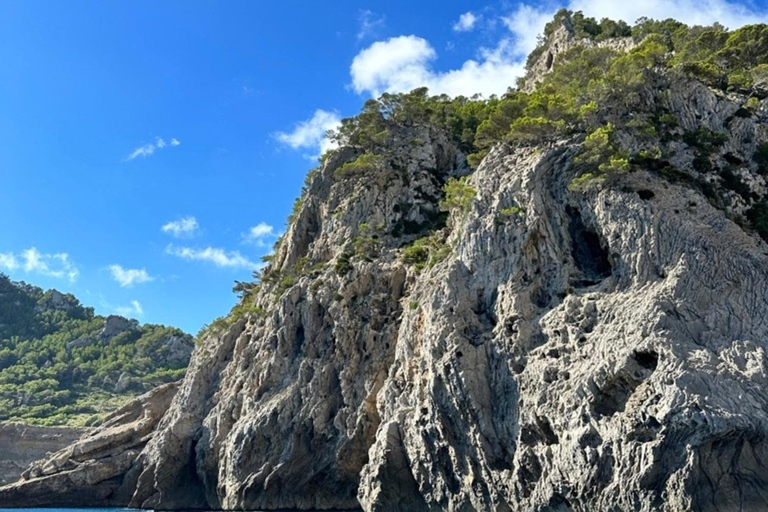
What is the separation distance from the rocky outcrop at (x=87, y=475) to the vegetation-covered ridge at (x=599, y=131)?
13179 millimetres

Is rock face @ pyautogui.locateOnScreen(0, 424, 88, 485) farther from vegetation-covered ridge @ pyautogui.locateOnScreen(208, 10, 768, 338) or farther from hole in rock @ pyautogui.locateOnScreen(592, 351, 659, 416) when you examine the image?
hole in rock @ pyautogui.locateOnScreen(592, 351, 659, 416)

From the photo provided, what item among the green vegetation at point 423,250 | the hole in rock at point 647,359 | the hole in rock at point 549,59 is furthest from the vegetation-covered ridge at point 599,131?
the hole in rock at point 549,59

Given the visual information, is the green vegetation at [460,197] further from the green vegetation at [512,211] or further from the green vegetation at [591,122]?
the green vegetation at [512,211]

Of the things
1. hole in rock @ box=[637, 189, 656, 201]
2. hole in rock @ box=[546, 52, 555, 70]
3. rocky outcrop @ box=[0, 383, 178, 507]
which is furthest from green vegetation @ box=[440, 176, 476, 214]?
hole in rock @ box=[546, 52, 555, 70]

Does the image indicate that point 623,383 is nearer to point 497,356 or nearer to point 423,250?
point 497,356

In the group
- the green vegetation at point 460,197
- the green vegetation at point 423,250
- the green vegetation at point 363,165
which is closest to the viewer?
the green vegetation at point 460,197

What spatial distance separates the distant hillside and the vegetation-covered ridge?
190 ft

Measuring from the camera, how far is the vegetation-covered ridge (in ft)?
127

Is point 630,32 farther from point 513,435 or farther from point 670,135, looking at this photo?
point 513,435

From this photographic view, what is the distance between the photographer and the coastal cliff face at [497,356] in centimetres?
2700

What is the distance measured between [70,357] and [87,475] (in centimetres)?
8190

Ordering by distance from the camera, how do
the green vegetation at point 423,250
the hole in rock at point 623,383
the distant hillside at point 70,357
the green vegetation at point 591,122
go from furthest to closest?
the distant hillside at point 70,357, the green vegetation at point 423,250, the green vegetation at point 591,122, the hole in rock at point 623,383

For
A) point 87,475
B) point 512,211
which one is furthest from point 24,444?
point 512,211

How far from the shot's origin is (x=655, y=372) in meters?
27.6
